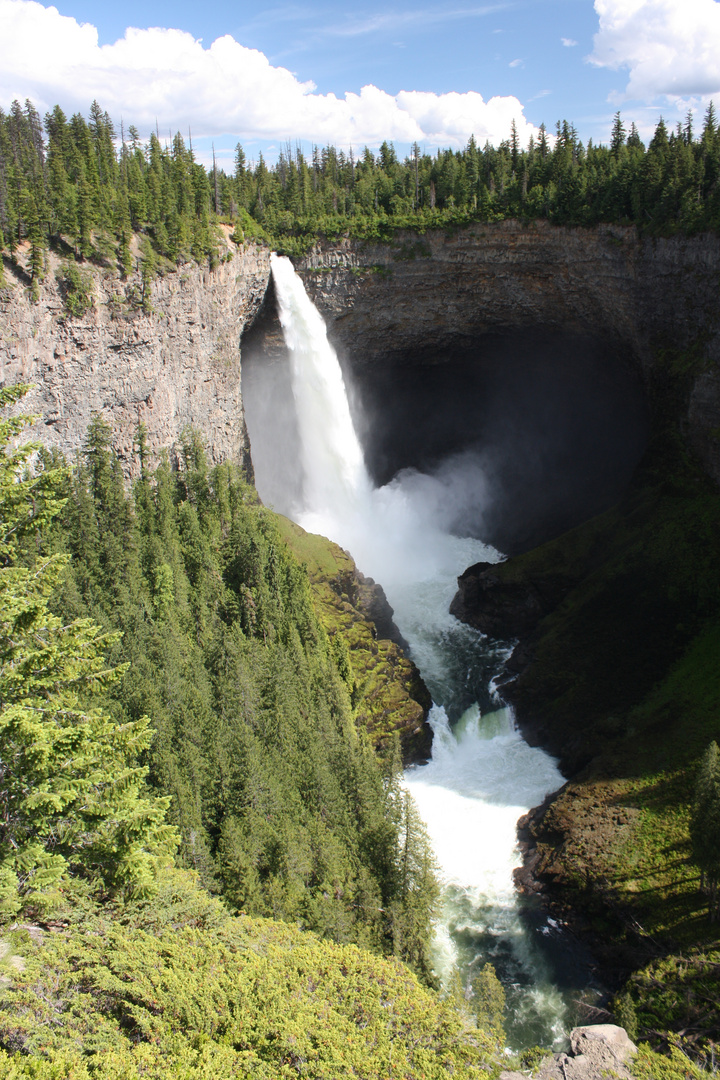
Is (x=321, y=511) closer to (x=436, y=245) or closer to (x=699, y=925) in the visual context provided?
(x=436, y=245)

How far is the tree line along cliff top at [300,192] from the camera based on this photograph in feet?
136

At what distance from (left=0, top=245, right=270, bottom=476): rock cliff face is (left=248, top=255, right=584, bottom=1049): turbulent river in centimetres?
651

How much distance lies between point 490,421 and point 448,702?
116 feet

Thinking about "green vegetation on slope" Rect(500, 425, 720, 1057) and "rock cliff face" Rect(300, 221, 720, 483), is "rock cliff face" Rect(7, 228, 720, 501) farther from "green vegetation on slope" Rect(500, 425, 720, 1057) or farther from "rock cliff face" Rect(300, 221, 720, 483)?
"green vegetation on slope" Rect(500, 425, 720, 1057)

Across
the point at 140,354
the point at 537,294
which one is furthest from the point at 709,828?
the point at 537,294

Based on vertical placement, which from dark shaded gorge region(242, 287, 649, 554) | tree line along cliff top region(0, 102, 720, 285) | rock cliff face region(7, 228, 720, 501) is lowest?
dark shaded gorge region(242, 287, 649, 554)

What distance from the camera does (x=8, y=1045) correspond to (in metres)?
10.7

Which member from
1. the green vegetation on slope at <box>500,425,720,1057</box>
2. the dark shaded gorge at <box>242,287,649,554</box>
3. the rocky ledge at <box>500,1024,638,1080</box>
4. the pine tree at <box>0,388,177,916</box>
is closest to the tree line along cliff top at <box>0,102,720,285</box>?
the dark shaded gorge at <box>242,287,649,554</box>

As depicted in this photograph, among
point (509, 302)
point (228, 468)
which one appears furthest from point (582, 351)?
point (228, 468)

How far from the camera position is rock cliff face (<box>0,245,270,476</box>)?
38.8m

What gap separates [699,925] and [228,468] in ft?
126

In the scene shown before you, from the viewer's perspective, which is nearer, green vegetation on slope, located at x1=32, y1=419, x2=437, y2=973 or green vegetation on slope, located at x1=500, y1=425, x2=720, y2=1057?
green vegetation on slope, located at x1=32, y1=419, x2=437, y2=973

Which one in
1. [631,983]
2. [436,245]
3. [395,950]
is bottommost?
[631,983]

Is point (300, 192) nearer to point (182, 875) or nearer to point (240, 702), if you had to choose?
point (240, 702)
